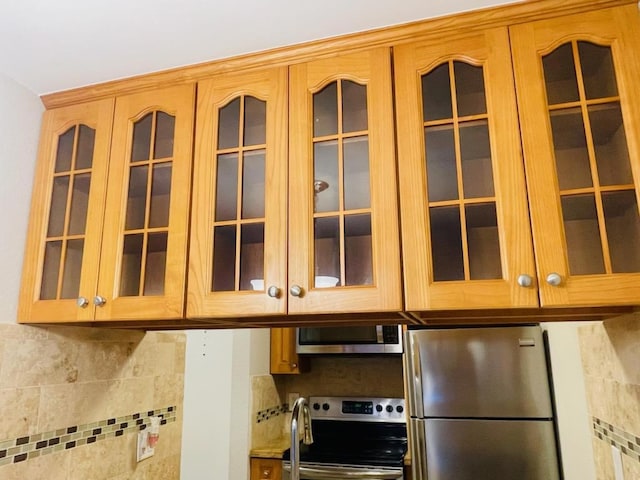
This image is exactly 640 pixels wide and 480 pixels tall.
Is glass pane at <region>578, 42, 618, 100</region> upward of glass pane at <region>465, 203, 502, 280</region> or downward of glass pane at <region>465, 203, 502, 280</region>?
upward

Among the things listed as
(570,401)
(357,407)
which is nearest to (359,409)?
(357,407)

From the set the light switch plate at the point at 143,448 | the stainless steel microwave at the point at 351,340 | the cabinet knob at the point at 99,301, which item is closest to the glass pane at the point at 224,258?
the cabinet knob at the point at 99,301

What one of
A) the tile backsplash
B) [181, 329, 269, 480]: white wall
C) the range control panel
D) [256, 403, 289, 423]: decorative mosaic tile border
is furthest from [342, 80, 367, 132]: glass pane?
the range control panel

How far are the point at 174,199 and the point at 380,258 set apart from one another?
0.67 meters

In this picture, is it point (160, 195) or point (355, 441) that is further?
point (355, 441)

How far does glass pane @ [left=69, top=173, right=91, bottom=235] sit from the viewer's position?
59.9 inches

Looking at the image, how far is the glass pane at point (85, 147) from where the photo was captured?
5.15ft

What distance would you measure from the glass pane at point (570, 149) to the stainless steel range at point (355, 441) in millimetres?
2276

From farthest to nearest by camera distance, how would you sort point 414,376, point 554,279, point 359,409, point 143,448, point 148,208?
point 359,409 → point 414,376 → point 143,448 → point 148,208 → point 554,279

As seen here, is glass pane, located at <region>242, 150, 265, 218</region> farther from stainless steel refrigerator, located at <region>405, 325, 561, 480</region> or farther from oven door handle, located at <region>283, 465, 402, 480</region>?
oven door handle, located at <region>283, 465, 402, 480</region>

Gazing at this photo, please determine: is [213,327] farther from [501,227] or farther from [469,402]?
[469,402]

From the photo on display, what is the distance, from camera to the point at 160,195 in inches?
58.0

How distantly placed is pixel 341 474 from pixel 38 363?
2.01 metres

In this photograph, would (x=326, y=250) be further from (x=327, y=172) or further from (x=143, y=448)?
(x=143, y=448)
